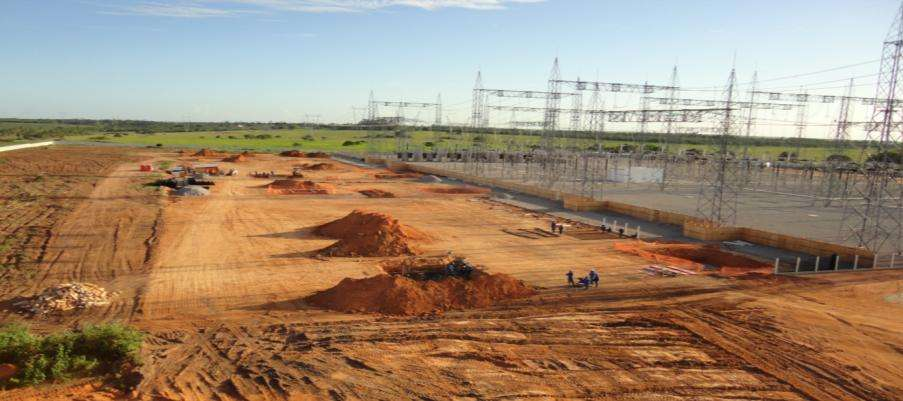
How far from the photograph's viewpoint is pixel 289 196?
4275cm

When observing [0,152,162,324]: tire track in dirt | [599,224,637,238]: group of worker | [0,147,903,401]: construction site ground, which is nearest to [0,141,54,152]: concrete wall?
[0,152,162,324]: tire track in dirt

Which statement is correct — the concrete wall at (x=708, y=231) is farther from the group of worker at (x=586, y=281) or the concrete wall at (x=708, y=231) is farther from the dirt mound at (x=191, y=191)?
the dirt mound at (x=191, y=191)

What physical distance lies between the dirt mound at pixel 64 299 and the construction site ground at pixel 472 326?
0.41 m

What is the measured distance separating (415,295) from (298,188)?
108 feet

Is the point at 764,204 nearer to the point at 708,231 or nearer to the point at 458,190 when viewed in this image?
the point at 708,231

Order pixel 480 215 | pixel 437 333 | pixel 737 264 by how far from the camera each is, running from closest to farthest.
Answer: pixel 437 333 < pixel 737 264 < pixel 480 215

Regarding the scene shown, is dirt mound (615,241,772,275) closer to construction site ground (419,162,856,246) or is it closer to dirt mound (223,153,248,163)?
construction site ground (419,162,856,246)

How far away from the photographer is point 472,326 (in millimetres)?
14172

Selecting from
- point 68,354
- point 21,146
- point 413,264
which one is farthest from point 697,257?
point 21,146

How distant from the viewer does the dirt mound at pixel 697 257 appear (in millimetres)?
22230

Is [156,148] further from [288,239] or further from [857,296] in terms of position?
[857,296]

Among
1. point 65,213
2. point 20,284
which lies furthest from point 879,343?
point 65,213

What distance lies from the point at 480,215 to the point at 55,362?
25.9 m

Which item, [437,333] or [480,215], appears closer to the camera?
[437,333]
